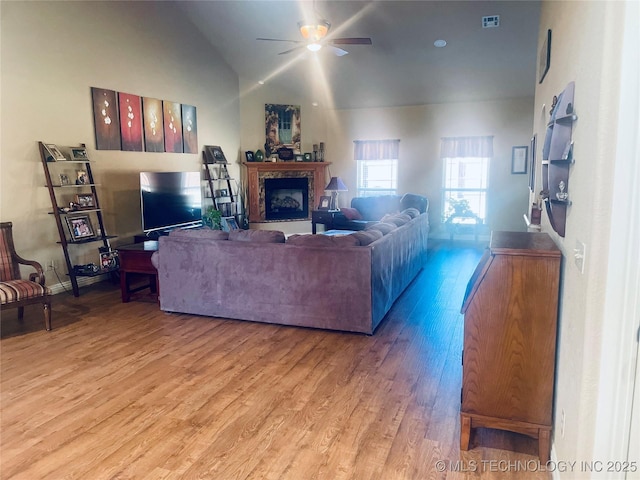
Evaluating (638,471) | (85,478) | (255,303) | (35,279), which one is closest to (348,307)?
(255,303)

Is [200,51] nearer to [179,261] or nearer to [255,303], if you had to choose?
[179,261]

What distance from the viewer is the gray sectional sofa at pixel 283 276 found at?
3852 millimetres

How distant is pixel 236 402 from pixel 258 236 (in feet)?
5.54

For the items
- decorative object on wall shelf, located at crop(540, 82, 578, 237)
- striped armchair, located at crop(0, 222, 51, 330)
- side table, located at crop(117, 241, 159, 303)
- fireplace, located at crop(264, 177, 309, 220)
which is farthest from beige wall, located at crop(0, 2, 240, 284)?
decorative object on wall shelf, located at crop(540, 82, 578, 237)

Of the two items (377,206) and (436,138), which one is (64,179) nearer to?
(377,206)

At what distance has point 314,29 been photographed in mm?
4711

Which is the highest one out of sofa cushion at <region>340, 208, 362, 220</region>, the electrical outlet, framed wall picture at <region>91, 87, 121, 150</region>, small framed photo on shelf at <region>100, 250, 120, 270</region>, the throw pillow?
framed wall picture at <region>91, 87, 121, 150</region>

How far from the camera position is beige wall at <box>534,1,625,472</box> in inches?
55.5

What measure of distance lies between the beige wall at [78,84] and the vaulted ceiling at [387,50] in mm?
896

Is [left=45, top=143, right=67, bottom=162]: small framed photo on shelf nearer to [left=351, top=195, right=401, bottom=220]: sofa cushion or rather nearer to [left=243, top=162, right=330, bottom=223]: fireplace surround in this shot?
[left=243, top=162, right=330, bottom=223]: fireplace surround

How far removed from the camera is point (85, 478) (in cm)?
212

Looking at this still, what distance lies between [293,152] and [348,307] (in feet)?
20.1

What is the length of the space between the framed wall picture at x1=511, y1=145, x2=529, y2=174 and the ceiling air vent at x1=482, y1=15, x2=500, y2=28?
9.59 feet

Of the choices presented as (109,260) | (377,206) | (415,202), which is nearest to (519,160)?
(415,202)
